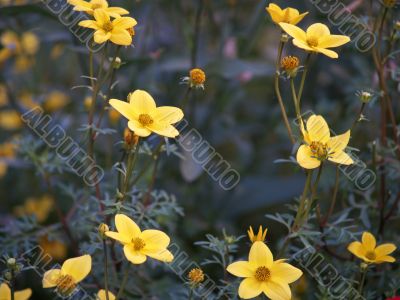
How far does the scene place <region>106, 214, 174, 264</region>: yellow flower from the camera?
30.5 inches

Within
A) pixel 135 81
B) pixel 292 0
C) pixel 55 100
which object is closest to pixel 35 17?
pixel 55 100

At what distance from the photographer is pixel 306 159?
2.66 feet

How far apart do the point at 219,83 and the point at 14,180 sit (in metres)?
0.68

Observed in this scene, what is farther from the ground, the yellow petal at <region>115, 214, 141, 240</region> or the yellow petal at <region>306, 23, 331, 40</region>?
the yellow petal at <region>306, 23, 331, 40</region>

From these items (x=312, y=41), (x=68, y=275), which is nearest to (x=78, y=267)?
(x=68, y=275)

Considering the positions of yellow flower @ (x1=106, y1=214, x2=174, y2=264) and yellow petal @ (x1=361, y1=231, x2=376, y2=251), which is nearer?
yellow flower @ (x1=106, y1=214, x2=174, y2=264)

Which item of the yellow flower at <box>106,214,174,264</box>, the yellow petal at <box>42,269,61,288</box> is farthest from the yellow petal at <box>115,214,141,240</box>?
the yellow petal at <box>42,269,61,288</box>

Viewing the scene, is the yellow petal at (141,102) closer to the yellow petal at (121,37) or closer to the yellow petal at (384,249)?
the yellow petal at (121,37)

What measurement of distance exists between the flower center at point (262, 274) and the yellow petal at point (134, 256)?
16 centimetres

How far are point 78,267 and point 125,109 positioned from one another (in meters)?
0.22

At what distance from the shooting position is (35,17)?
1.75 metres

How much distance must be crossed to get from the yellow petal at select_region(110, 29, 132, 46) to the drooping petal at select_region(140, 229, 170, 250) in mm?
265

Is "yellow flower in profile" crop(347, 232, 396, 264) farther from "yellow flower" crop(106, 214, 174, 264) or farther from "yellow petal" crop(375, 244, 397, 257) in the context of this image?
"yellow flower" crop(106, 214, 174, 264)

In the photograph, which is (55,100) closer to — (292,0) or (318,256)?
(292,0)
